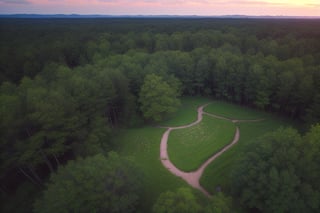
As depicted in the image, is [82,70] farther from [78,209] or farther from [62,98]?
[78,209]

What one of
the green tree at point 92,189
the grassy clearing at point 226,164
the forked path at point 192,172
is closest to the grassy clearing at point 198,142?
the forked path at point 192,172

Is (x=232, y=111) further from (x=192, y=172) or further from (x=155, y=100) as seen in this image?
(x=192, y=172)

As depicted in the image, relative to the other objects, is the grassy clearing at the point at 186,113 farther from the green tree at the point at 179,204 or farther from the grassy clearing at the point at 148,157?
the green tree at the point at 179,204

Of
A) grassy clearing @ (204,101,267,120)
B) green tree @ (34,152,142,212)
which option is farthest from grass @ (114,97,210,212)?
grassy clearing @ (204,101,267,120)

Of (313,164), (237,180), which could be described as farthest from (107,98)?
(313,164)

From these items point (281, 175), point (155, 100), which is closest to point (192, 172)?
point (281, 175)

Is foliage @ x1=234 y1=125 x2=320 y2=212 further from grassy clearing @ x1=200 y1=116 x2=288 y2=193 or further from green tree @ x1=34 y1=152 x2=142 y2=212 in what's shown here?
green tree @ x1=34 y1=152 x2=142 y2=212
